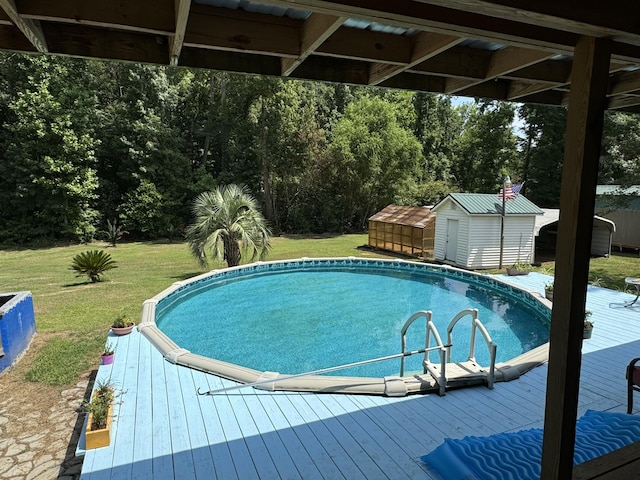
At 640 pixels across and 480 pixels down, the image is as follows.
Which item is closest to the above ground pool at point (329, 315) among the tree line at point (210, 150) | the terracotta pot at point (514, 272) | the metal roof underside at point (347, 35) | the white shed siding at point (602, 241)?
the terracotta pot at point (514, 272)

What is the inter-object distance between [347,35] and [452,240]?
43.1ft

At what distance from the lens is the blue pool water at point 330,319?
24.4 ft

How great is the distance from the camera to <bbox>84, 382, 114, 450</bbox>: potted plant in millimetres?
3570

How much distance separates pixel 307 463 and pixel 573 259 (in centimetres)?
272

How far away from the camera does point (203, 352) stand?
7.51 meters

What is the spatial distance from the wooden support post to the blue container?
6541 millimetres

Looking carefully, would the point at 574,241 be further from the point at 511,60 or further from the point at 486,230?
the point at 486,230

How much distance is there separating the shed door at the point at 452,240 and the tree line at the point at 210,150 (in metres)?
8.17

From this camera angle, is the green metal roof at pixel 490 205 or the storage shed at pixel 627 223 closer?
the green metal roof at pixel 490 205

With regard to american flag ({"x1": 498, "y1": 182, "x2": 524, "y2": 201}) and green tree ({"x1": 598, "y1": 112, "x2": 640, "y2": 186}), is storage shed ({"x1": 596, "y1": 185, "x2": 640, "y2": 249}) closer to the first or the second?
green tree ({"x1": 598, "y1": 112, "x2": 640, "y2": 186})

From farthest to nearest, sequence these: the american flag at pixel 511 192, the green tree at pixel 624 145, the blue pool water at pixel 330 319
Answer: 1. the american flag at pixel 511 192
2. the green tree at pixel 624 145
3. the blue pool water at pixel 330 319

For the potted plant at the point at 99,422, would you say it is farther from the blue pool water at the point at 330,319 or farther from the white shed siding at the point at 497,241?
the white shed siding at the point at 497,241

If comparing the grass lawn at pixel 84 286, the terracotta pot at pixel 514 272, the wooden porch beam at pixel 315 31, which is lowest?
the grass lawn at pixel 84 286

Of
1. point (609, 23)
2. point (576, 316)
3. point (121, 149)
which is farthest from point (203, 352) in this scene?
point (121, 149)
